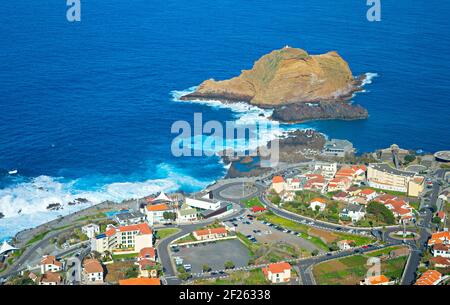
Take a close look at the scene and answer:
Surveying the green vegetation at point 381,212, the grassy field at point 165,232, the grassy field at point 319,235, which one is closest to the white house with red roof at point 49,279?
the grassy field at point 165,232

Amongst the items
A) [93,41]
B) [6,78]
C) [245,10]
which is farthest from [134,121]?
[245,10]

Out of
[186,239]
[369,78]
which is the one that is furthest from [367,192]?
[369,78]

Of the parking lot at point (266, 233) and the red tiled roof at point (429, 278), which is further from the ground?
the red tiled roof at point (429, 278)

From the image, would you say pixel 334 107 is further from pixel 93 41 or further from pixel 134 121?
pixel 93 41

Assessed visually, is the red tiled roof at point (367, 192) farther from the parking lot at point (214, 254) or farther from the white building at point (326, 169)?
Answer: the parking lot at point (214, 254)

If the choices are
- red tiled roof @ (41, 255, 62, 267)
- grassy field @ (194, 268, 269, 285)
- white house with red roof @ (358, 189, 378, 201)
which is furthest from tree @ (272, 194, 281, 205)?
red tiled roof @ (41, 255, 62, 267)

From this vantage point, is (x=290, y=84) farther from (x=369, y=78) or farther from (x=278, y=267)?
(x=278, y=267)

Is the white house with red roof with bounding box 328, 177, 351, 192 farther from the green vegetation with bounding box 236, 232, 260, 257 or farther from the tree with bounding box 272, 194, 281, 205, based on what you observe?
the green vegetation with bounding box 236, 232, 260, 257
